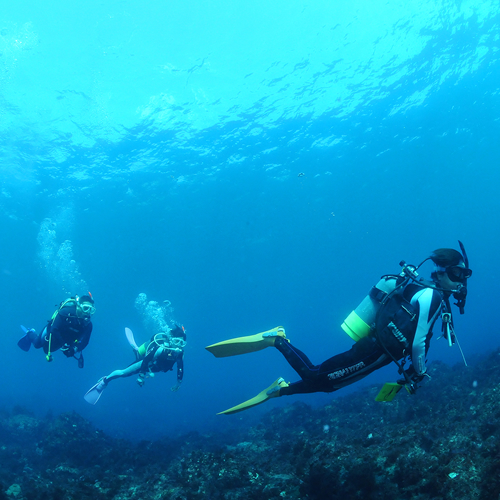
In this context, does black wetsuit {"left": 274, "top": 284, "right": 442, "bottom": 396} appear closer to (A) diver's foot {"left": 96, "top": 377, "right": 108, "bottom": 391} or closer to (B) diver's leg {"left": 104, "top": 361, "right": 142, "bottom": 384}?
(B) diver's leg {"left": 104, "top": 361, "right": 142, "bottom": 384}

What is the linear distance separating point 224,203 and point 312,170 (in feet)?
36.4

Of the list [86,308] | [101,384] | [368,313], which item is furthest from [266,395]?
[101,384]

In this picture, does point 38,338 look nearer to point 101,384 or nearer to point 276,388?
point 101,384

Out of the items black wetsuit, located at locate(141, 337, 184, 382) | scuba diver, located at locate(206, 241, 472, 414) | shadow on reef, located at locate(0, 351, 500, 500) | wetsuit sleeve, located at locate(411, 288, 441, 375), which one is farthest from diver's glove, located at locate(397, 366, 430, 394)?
black wetsuit, located at locate(141, 337, 184, 382)

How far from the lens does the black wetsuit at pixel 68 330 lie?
8.44m

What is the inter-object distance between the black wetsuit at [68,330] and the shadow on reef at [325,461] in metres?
3.19


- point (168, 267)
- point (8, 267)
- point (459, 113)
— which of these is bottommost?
point (459, 113)

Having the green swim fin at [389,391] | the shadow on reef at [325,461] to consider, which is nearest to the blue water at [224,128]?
the shadow on reef at [325,461]

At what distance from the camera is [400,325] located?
3785 millimetres

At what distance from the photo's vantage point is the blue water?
1752 centimetres

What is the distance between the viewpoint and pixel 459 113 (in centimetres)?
2959

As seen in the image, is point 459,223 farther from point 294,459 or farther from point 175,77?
point 294,459

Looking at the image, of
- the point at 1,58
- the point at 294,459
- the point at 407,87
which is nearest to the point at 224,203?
the point at 407,87

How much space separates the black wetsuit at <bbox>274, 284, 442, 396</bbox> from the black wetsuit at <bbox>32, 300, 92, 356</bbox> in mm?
6297
